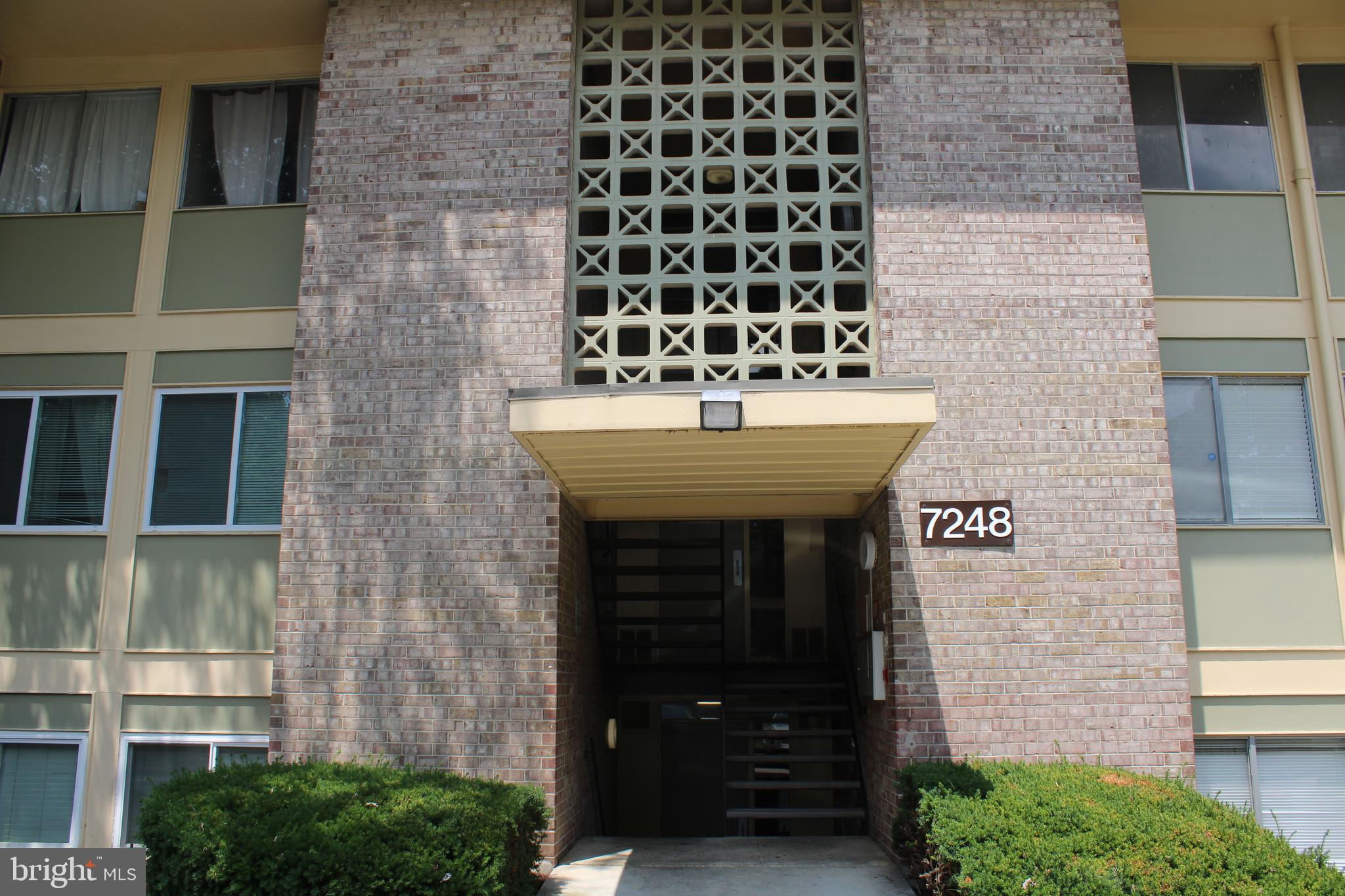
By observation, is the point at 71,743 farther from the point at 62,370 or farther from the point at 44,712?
the point at 62,370

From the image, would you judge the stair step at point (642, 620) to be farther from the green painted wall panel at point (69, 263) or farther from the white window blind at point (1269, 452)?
the green painted wall panel at point (69, 263)

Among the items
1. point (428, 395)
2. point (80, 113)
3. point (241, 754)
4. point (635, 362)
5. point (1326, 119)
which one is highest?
point (80, 113)

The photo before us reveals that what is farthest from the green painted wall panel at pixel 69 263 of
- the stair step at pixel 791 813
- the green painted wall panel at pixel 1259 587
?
the green painted wall panel at pixel 1259 587

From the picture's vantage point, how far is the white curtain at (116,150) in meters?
9.27

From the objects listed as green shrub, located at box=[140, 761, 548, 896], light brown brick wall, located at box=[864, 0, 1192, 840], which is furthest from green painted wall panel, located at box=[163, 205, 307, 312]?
light brown brick wall, located at box=[864, 0, 1192, 840]

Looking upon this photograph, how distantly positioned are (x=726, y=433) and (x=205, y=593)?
4.68m

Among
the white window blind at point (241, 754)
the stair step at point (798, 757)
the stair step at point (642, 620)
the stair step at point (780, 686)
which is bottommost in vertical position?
the stair step at point (798, 757)

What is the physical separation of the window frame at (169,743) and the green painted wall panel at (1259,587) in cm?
738

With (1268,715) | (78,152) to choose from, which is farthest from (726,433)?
(78,152)

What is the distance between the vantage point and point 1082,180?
818 centimetres

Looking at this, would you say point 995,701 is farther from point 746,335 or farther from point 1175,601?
point 746,335

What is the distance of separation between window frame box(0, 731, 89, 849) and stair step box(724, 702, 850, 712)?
570cm

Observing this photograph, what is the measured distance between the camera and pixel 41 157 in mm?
9438

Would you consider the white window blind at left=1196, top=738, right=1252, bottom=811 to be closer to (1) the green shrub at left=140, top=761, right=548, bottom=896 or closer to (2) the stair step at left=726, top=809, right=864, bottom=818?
(2) the stair step at left=726, top=809, right=864, bottom=818
